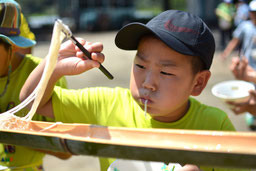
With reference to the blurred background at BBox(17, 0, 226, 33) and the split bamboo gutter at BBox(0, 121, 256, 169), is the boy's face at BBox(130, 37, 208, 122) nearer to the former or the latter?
the split bamboo gutter at BBox(0, 121, 256, 169)

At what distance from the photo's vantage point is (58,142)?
1.03 m

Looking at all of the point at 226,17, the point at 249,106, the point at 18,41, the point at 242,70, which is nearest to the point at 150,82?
the point at 18,41

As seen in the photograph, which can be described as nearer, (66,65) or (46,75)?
(46,75)

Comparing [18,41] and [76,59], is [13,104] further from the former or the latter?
[76,59]

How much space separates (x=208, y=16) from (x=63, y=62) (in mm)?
21145

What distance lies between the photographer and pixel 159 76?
1.38m

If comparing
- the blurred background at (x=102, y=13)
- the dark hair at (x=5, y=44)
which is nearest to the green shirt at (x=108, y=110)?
the dark hair at (x=5, y=44)

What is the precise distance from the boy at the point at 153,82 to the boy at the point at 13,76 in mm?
289

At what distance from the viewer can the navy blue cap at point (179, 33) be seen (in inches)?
53.9

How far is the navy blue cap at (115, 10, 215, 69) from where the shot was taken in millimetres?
1369

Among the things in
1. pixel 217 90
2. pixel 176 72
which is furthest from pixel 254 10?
pixel 176 72

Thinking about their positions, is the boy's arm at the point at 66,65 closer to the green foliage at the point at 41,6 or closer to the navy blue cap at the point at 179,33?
the navy blue cap at the point at 179,33

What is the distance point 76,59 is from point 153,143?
0.69 m

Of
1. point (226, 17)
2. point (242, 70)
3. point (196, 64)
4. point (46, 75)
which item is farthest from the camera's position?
point (226, 17)
